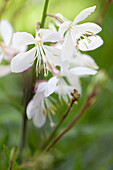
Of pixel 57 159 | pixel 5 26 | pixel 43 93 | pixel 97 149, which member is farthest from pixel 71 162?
pixel 5 26

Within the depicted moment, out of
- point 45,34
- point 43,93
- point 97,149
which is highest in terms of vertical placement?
point 45,34

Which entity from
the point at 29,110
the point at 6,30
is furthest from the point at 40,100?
the point at 6,30

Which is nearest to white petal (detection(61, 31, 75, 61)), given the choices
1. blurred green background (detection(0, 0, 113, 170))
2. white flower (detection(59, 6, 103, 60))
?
white flower (detection(59, 6, 103, 60))

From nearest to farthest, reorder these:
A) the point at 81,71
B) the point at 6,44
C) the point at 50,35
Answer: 1. the point at 50,35
2. the point at 81,71
3. the point at 6,44

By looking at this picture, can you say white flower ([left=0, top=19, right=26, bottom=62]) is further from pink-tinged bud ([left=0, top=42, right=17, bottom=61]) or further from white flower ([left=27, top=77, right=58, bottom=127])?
white flower ([left=27, top=77, right=58, bottom=127])

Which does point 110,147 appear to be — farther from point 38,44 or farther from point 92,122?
point 38,44

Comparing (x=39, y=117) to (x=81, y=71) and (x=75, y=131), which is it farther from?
(x=75, y=131)

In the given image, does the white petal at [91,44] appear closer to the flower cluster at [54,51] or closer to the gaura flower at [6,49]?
the flower cluster at [54,51]

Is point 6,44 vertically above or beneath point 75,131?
above
